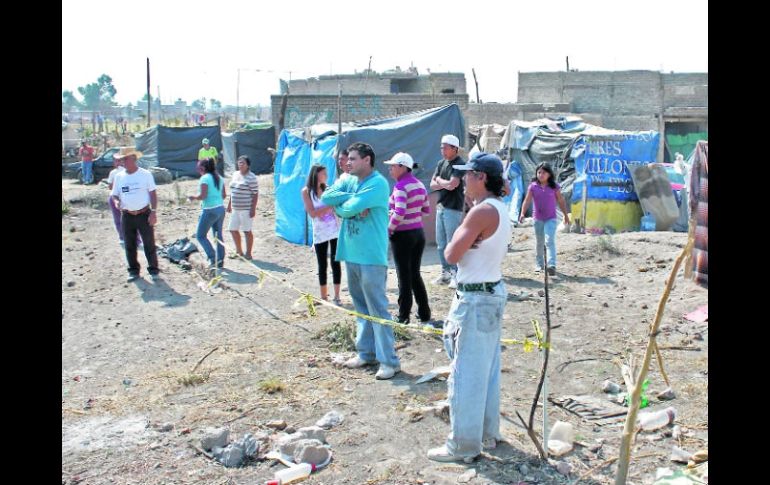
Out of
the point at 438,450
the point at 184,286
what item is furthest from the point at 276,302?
the point at 438,450

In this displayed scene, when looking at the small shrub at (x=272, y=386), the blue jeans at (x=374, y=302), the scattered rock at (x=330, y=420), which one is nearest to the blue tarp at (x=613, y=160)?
the blue jeans at (x=374, y=302)

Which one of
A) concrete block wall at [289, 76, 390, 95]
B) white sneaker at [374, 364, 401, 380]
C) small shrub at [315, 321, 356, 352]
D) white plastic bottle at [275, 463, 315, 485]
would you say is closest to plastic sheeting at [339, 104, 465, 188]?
small shrub at [315, 321, 356, 352]

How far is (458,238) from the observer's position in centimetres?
438

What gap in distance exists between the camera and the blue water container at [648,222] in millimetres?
15586

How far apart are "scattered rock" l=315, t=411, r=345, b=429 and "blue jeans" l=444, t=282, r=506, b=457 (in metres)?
1.12

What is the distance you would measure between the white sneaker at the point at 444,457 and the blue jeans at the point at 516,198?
12996 mm

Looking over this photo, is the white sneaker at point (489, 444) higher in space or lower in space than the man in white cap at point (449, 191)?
lower

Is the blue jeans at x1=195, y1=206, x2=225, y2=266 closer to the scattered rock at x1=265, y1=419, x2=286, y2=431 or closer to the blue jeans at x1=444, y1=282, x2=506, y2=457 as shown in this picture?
the scattered rock at x1=265, y1=419, x2=286, y2=431

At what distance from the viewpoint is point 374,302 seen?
6.21 metres

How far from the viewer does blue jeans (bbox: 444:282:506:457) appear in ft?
14.6

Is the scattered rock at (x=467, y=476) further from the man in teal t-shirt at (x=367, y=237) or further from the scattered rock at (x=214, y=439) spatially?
the man in teal t-shirt at (x=367, y=237)

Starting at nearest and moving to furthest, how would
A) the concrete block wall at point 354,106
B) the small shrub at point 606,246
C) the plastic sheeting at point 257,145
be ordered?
the small shrub at point 606,246, the concrete block wall at point 354,106, the plastic sheeting at point 257,145
